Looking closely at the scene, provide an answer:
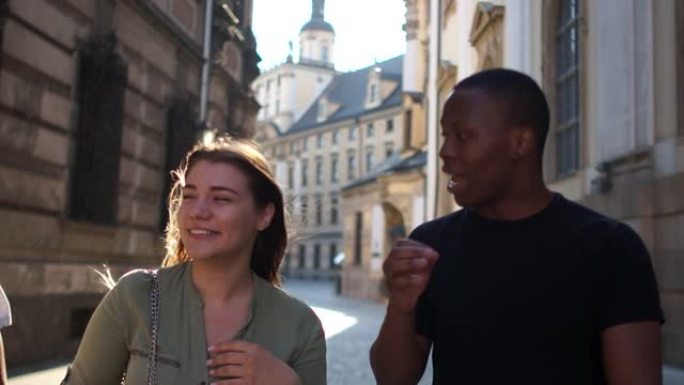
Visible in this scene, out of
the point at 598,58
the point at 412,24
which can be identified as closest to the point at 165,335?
the point at 598,58

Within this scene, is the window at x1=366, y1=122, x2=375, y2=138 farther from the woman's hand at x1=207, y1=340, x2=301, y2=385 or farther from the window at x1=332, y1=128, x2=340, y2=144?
the woman's hand at x1=207, y1=340, x2=301, y2=385

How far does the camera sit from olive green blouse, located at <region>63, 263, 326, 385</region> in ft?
7.00

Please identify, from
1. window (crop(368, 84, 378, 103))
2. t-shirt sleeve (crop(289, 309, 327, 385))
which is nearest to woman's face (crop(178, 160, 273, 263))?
t-shirt sleeve (crop(289, 309, 327, 385))

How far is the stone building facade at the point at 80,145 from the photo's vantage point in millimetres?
8867

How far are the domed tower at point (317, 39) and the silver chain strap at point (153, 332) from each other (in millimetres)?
93055

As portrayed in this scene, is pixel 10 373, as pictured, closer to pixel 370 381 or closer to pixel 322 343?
pixel 370 381

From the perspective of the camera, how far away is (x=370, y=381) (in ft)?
31.3

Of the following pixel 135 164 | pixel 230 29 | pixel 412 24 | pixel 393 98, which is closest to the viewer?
pixel 135 164

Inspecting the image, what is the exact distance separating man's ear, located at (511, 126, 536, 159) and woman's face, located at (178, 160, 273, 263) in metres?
0.73

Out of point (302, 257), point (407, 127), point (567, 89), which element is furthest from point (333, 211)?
point (567, 89)

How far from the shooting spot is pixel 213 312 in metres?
2.27

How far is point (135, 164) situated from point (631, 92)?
651 centimetres

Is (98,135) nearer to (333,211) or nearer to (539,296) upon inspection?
(539,296)

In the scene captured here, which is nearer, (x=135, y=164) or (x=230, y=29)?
(x=135, y=164)
